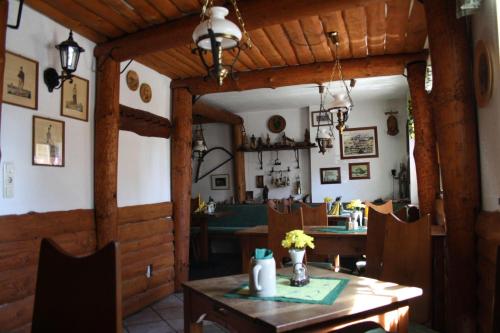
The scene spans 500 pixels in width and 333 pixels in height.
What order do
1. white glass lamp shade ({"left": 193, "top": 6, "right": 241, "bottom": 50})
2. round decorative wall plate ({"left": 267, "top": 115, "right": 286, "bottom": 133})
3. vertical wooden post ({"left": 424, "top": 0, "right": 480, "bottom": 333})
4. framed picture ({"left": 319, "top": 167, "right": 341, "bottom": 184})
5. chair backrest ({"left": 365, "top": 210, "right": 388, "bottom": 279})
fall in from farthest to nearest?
round decorative wall plate ({"left": 267, "top": 115, "right": 286, "bottom": 133}), framed picture ({"left": 319, "top": 167, "right": 341, "bottom": 184}), chair backrest ({"left": 365, "top": 210, "right": 388, "bottom": 279}), vertical wooden post ({"left": 424, "top": 0, "right": 480, "bottom": 333}), white glass lamp shade ({"left": 193, "top": 6, "right": 241, "bottom": 50})

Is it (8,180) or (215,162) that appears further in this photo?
(215,162)

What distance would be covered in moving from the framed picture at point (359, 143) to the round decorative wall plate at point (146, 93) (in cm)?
433

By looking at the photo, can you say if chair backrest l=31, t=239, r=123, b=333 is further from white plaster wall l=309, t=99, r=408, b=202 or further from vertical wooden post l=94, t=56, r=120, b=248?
white plaster wall l=309, t=99, r=408, b=202

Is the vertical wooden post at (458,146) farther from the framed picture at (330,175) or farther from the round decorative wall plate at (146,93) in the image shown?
the framed picture at (330,175)

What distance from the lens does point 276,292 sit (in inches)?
73.2

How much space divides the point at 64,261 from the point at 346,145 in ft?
23.1

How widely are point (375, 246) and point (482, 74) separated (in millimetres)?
1333

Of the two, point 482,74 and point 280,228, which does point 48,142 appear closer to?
point 280,228

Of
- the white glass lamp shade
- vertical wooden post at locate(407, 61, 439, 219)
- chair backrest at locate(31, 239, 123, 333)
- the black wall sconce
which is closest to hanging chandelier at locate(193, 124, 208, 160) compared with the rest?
vertical wooden post at locate(407, 61, 439, 219)

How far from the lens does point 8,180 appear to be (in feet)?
9.97

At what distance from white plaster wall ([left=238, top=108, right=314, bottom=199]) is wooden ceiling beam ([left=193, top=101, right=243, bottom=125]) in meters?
0.36

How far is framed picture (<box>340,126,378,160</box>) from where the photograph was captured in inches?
309

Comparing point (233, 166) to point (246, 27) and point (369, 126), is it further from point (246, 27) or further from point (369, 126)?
point (246, 27)

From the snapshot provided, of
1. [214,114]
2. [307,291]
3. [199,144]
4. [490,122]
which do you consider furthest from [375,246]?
[199,144]
